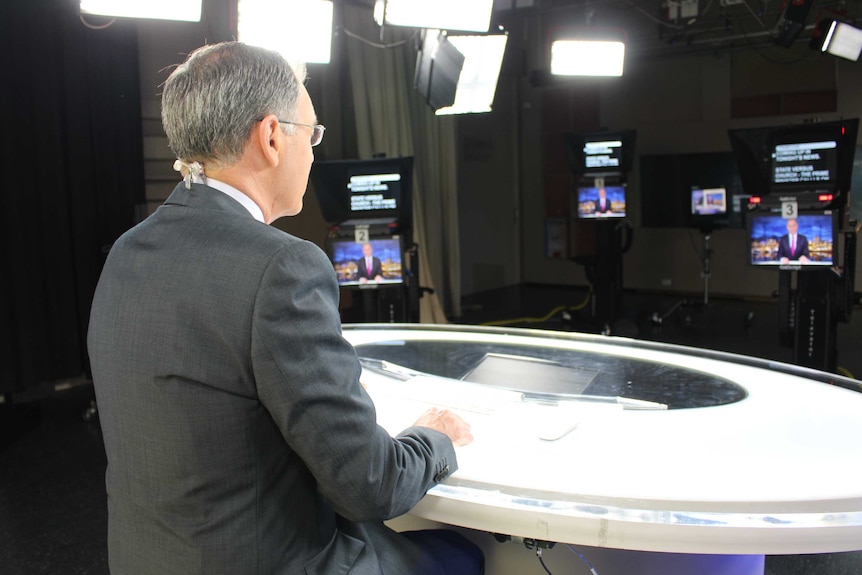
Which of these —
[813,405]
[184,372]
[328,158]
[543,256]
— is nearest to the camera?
[184,372]

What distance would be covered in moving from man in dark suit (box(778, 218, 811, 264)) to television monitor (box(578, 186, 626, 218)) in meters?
1.96

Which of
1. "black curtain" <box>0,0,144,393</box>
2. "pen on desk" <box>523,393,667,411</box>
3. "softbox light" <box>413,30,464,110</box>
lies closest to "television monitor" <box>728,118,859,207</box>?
"softbox light" <box>413,30,464,110</box>

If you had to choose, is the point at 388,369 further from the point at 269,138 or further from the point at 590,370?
the point at 269,138

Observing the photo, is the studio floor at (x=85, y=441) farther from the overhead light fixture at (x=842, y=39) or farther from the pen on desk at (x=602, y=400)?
the overhead light fixture at (x=842, y=39)

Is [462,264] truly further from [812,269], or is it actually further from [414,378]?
[414,378]

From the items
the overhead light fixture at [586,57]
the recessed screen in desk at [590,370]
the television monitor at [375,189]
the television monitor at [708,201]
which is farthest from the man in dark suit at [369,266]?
the television monitor at [708,201]

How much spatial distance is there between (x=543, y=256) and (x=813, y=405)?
7258mm

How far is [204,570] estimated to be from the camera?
97 cm

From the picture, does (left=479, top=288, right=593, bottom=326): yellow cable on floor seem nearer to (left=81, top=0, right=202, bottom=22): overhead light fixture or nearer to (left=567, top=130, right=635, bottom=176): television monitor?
(left=567, top=130, right=635, bottom=176): television monitor

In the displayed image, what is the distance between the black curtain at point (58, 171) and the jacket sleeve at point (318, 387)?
134 inches

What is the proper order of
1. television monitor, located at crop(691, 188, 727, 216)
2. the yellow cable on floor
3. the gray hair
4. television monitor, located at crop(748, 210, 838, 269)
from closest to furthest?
the gray hair
television monitor, located at crop(748, 210, 838, 269)
the yellow cable on floor
television monitor, located at crop(691, 188, 727, 216)

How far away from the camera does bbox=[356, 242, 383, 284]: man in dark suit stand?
14.1 ft

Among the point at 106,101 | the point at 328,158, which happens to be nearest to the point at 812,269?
Result: the point at 328,158

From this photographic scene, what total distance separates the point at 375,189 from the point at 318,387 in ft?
11.7
